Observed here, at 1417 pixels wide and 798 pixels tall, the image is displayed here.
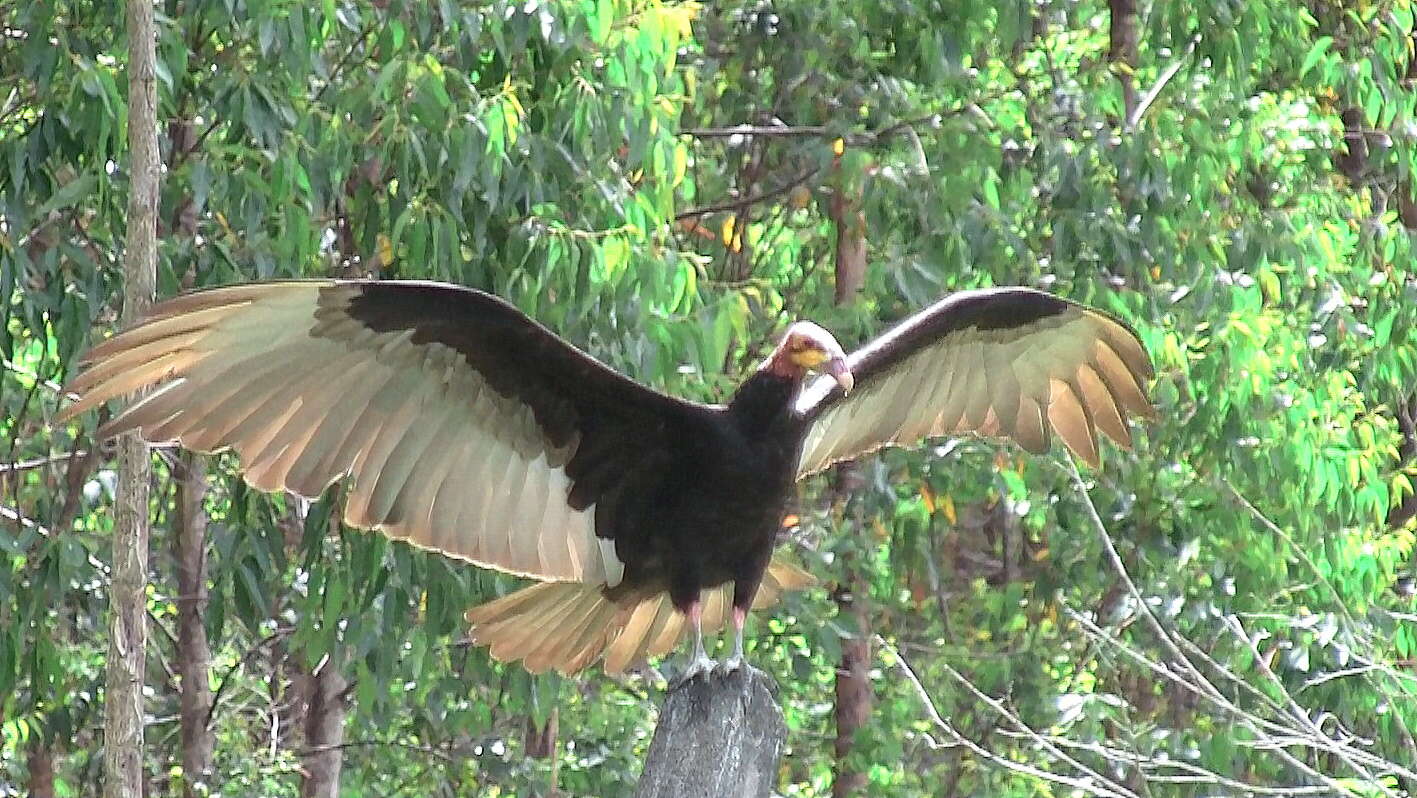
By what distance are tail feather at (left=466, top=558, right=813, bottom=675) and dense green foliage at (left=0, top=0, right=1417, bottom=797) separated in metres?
0.47

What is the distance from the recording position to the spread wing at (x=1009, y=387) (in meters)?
3.88

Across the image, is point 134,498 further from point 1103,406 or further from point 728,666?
point 1103,406

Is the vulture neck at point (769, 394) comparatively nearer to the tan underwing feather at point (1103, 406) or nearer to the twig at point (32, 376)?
the tan underwing feather at point (1103, 406)

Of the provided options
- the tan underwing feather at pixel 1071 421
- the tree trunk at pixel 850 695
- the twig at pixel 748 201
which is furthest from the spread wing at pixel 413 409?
the tree trunk at pixel 850 695

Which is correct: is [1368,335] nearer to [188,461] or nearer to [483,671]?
[483,671]

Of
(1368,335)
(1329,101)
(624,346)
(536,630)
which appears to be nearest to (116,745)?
(536,630)

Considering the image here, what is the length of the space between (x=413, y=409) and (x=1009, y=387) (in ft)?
4.10

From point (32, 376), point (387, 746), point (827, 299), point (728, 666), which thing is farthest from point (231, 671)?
point (728, 666)

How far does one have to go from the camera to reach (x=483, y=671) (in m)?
4.69

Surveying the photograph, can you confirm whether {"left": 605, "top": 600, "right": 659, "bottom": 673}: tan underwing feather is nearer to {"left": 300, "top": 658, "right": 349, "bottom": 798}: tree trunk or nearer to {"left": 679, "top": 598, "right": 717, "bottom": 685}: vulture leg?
{"left": 679, "top": 598, "right": 717, "bottom": 685}: vulture leg

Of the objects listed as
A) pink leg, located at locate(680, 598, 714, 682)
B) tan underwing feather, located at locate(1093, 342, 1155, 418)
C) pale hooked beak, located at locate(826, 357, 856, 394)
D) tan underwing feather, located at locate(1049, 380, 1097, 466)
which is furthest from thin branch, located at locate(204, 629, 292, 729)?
pale hooked beak, located at locate(826, 357, 856, 394)

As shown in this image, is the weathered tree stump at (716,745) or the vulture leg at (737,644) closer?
the weathered tree stump at (716,745)

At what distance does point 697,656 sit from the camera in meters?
3.10

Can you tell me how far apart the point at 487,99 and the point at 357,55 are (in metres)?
0.83
